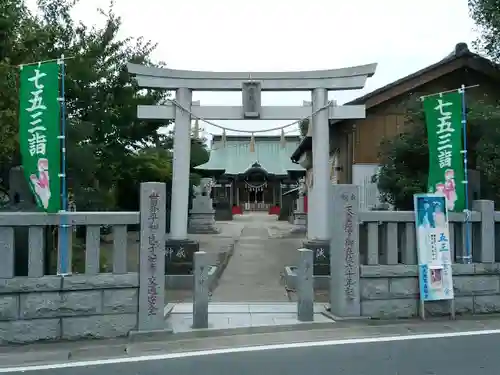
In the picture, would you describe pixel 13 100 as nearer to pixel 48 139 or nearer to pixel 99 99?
pixel 48 139

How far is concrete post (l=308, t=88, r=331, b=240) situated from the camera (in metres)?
13.1

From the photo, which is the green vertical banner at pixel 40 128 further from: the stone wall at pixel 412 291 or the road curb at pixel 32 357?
the stone wall at pixel 412 291

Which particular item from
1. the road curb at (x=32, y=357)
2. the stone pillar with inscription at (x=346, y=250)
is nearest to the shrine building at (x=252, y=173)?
the stone pillar with inscription at (x=346, y=250)

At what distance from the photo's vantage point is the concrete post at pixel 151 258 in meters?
7.68

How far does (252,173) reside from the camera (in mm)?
43562

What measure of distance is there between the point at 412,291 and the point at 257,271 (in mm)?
6169

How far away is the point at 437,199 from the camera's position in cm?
873

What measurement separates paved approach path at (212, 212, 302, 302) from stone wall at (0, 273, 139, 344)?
3.21m

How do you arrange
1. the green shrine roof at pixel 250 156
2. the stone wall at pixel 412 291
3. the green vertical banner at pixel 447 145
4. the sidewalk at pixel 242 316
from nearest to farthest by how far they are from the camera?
1. the sidewalk at pixel 242 316
2. the stone wall at pixel 412 291
3. the green vertical banner at pixel 447 145
4. the green shrine roof at pixel 250 156

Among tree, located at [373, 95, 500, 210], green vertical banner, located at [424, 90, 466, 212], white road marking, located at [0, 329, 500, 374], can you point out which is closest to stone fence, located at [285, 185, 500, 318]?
green vertical banner, located at [424, 90, 466, 212]

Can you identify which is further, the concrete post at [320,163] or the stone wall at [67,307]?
the concrete post at [320,163]

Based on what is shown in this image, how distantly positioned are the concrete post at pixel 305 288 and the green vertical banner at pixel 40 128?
3.83m

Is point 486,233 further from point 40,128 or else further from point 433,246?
point 40,128

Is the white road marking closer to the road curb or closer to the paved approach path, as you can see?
the road curb
